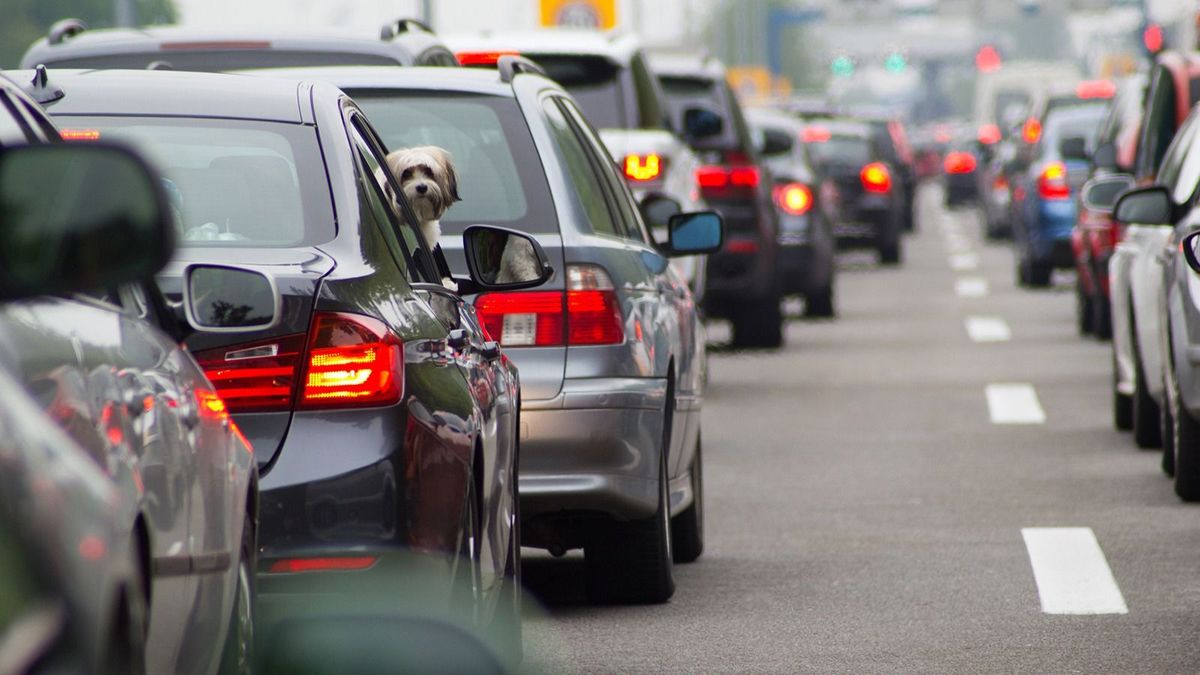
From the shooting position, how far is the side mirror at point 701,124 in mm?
17641

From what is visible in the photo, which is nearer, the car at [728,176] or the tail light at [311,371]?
the tail light at [311,371]

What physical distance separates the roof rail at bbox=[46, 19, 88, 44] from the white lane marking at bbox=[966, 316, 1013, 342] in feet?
36.1

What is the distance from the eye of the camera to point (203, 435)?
4.03 meters

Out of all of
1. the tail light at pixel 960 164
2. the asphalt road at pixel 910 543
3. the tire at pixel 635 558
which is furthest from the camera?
the tail light at pixel 960 164

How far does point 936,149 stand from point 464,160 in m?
80.5

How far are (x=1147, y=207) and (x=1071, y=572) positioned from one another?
2.76 metres

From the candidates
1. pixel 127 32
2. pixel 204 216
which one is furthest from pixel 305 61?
pixel 204 216

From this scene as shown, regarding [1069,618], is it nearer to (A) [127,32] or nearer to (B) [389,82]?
(B) [389,82]

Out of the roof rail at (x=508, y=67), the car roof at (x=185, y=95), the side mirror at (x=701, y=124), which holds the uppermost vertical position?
the car roof at (x=185, y=95)

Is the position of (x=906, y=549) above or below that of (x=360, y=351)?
below

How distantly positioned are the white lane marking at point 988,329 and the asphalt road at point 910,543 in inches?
107

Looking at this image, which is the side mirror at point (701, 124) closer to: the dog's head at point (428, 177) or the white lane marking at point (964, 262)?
the dog's head at point (428, 177)

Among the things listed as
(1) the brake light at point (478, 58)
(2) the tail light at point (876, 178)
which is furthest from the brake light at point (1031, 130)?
(1) the brake light at point (478, 58)

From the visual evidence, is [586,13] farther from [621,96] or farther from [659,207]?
[659,207]
